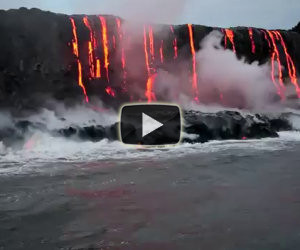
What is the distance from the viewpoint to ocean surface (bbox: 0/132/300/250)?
147 inches

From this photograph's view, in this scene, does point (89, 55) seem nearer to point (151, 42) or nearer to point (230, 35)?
point (151, 42)

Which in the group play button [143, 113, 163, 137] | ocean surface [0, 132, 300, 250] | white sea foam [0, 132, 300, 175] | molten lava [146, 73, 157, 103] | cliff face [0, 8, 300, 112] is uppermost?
cliff face [0, 8, 300, 112]

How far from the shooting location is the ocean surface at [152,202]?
3.74m

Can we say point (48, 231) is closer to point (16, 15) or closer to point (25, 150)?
point (25, 150)

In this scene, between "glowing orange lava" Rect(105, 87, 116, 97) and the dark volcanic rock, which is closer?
the dark volcanic rock

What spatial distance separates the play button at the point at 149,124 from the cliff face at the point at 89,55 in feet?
34.7

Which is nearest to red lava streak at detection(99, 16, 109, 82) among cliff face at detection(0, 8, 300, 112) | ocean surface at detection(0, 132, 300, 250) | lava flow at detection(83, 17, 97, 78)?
cliff face at detection(0, 8, 300, 112)

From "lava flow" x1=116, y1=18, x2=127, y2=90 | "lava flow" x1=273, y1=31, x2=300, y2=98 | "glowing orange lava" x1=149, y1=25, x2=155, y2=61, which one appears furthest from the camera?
"lava flow" x1=273, y1=31, x2=300, y2=98

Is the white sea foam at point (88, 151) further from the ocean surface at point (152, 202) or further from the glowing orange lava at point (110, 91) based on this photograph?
the glowing orange lava at point (110, 91)

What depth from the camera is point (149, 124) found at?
16.3 ft

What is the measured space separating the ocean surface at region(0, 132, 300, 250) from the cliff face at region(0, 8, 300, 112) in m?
6.26

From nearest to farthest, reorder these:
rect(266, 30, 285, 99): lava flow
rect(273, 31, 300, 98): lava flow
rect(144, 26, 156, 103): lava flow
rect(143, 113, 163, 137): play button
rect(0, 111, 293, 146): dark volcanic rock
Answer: rect(143, 113, 163, 137): play button
rect(0, 111, 293, 146): dark volcanic rock
rect(144, 26, 156, 103): lava flow
rect(266, 30, 285, 99): lava flow
rect(273, 31, 300, 98): lava flow
